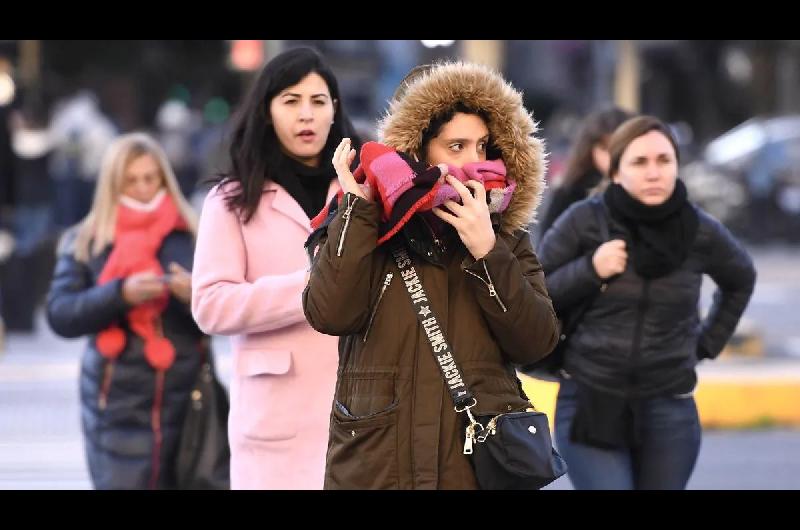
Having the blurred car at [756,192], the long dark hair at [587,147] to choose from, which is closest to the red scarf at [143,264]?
the long dark hair at [587,147]

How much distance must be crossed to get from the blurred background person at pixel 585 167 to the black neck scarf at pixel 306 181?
172cm

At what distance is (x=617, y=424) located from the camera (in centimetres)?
570

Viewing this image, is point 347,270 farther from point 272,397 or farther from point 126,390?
point 126,390

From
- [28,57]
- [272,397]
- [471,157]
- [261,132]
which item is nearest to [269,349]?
[272,397]

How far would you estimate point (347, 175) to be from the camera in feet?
13.2

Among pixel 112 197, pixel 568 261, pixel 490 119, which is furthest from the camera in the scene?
pixel 112 197

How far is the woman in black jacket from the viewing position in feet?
18.8

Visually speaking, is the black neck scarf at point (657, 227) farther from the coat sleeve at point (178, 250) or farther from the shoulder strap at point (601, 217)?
the coat sleeve at point (178, 250)

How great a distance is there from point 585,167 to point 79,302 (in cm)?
221

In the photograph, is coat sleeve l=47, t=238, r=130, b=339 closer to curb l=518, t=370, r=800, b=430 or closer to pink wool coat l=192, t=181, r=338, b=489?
pink wool coat l=192, t=181, r=338, b=489

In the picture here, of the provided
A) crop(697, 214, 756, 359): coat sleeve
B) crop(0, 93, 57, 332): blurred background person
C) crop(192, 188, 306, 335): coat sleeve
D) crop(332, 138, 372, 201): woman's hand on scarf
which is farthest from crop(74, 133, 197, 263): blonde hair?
crop(0, 93, 57, 332): blurred background person
